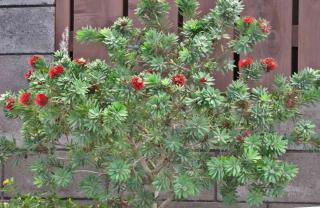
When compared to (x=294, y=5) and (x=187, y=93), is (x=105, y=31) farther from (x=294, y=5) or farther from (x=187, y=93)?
(x=294, y=5)

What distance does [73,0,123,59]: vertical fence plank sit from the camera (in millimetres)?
5473

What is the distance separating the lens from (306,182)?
17.0 ft

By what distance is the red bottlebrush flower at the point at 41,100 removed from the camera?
11.7ft

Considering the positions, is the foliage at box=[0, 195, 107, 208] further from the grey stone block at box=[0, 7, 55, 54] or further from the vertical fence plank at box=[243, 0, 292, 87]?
the vertical fence plank at box=[243, 0, 292, 87]

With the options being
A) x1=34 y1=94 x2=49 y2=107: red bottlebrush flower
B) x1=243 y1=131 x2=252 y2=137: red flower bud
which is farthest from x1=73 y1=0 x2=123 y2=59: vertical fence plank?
x1=243 y1=131 x2=252 y2=137: red flower bud

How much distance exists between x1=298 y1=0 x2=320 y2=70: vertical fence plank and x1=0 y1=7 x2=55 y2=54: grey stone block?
2.48 metres

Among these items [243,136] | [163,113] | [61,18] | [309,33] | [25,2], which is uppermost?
[25,2]

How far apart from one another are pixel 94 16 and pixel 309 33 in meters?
2.11

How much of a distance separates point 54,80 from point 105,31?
610 millimetres

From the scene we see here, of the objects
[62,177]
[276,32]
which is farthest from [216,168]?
[276,32]

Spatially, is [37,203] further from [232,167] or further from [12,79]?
[232,167]

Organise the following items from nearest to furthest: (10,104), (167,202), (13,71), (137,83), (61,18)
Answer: (137,83), (10,104), (167,202), (61,18), (13,71)

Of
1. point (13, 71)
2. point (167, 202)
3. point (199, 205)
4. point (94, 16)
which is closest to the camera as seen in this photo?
point (167, 202)

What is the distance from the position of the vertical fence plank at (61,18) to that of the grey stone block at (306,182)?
2.43 m
